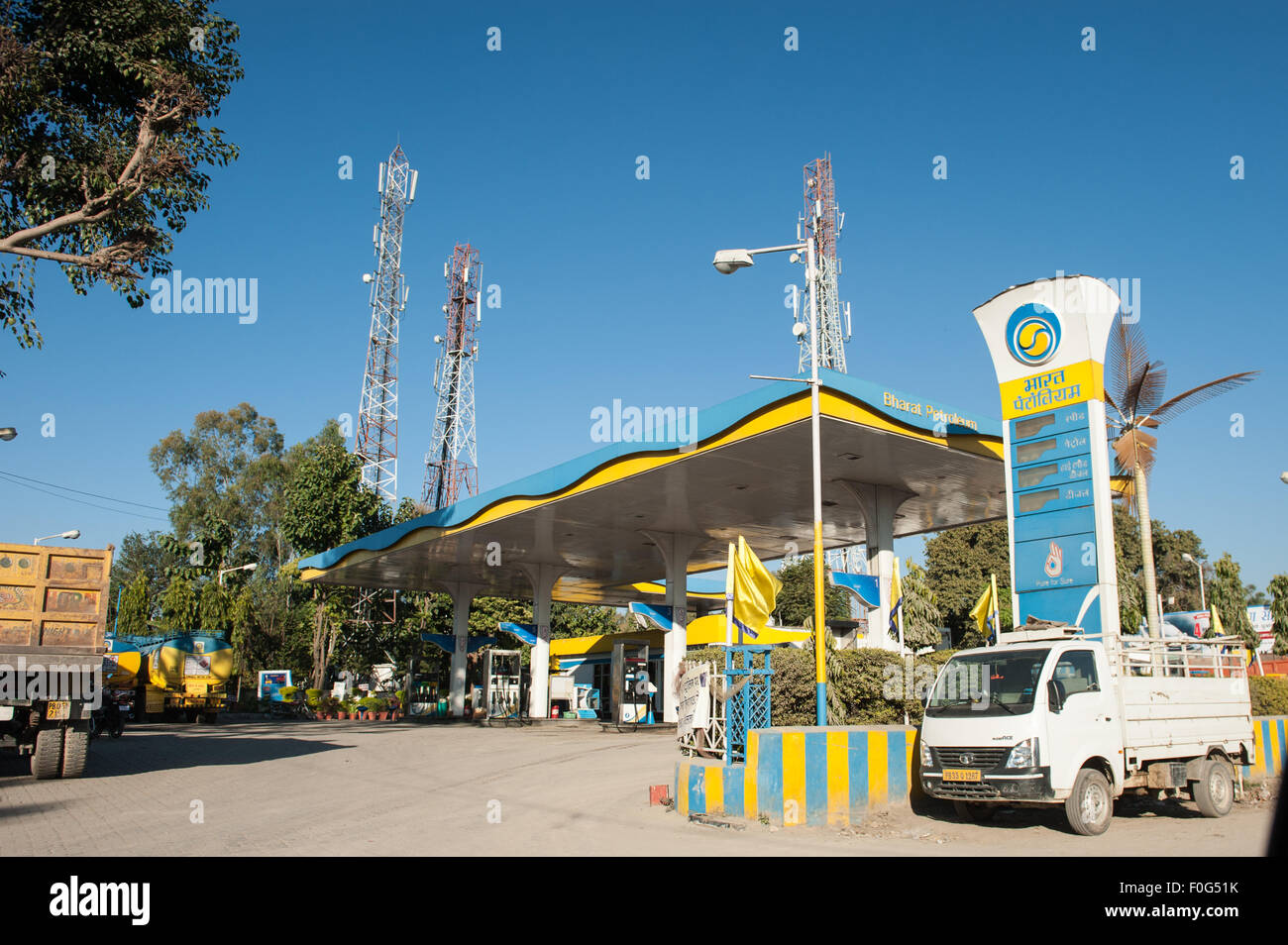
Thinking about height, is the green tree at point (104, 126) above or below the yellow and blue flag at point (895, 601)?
above

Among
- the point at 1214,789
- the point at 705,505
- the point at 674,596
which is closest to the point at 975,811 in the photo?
the point at 1214,789

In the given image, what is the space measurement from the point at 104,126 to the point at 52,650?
875 cm

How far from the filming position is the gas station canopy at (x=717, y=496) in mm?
18062

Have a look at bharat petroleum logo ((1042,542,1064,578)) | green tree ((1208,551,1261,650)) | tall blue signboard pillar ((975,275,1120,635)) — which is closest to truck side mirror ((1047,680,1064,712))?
tall blue signboard pillar ((975,275,1120,635))

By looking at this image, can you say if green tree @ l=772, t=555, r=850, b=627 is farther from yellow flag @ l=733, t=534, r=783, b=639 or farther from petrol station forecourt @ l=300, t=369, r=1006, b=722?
yellow flag @ l=733, t=534, r=783, b=639

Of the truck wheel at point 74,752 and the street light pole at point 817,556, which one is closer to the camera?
the street light pole at point 817,556

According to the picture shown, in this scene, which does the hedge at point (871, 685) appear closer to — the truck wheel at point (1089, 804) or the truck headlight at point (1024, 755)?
the truck wheel at point (1089, 804)

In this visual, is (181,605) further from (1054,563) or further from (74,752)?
(1054,563)

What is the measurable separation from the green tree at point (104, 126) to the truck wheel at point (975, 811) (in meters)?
13.9

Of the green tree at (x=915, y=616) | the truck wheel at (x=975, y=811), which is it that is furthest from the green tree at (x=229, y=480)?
the truck wheel at (x=975, y=811)

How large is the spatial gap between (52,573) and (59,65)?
827 centimetres

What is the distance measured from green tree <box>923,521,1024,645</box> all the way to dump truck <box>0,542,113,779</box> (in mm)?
39690
